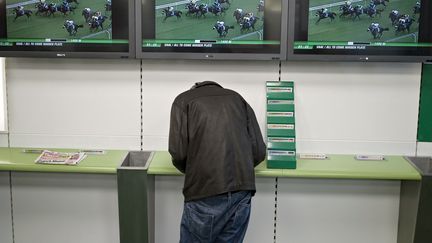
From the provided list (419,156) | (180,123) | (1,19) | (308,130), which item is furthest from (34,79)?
(419,156)

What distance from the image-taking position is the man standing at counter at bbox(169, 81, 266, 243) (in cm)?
254

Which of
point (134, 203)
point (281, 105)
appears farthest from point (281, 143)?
point (134, 203)

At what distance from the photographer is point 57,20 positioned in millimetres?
3162

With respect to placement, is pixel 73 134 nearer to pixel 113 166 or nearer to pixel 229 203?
pixel 113 166

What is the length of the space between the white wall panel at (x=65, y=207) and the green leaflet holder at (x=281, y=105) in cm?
125

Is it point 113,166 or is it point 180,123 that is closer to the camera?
point 180,123

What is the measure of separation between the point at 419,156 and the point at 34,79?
9.11 ft

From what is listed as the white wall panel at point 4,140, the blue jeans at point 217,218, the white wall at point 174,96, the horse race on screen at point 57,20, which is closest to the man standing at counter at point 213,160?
the blue jeans at point 217,218

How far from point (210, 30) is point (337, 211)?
61.1 inches

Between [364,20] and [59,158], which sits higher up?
[364,20]

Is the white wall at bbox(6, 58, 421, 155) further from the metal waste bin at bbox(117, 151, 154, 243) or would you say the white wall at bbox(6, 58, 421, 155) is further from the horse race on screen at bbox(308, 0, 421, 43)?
the metal waste bin at bbox(117, 151, 154, 243)

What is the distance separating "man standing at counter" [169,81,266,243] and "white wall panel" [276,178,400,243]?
77cm

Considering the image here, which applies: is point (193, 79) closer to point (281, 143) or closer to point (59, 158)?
point (281, 143)

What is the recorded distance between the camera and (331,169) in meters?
2.96
